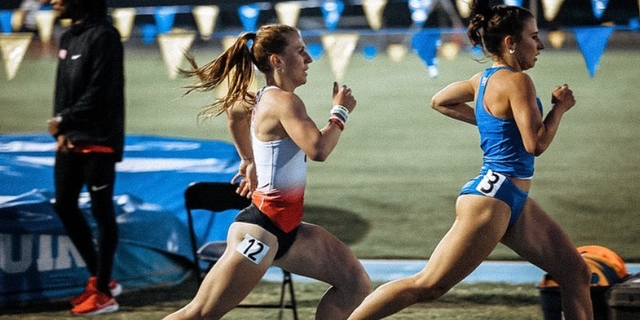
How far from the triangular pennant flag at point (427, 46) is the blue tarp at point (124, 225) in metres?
1.81

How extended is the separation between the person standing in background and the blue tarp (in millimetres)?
379

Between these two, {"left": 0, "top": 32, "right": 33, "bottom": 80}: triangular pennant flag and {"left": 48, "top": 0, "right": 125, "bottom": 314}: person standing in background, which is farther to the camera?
{"left": 0, "top": 32, "right": 33, "bottom": 80}: triangular pennant flag

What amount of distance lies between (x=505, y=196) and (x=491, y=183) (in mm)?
84

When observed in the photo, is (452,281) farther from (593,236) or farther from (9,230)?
(593,236)

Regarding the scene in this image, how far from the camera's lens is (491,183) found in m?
4.61

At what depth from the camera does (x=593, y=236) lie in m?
8.76

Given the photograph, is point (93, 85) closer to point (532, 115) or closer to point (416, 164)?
point (532, 115)

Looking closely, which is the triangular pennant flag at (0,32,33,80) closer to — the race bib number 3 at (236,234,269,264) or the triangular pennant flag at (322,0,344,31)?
the triangular pennant flag at (322,0,344,31)

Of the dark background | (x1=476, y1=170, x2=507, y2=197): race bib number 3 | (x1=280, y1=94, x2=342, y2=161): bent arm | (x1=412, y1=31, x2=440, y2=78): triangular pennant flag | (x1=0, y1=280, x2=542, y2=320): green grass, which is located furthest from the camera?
the dark background

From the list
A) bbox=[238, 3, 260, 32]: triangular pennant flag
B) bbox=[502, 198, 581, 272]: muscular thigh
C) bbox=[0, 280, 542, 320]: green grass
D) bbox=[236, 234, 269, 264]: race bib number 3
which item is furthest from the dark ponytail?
bbox=[238, 3, 260, 32]: triangular pennant flag

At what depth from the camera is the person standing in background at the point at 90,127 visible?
6.24m

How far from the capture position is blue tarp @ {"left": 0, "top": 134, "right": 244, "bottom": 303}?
6.69 meters

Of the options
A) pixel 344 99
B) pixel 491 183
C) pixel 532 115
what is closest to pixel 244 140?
pixel 344 99

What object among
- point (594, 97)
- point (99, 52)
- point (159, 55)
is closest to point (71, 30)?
point (99, 52)
